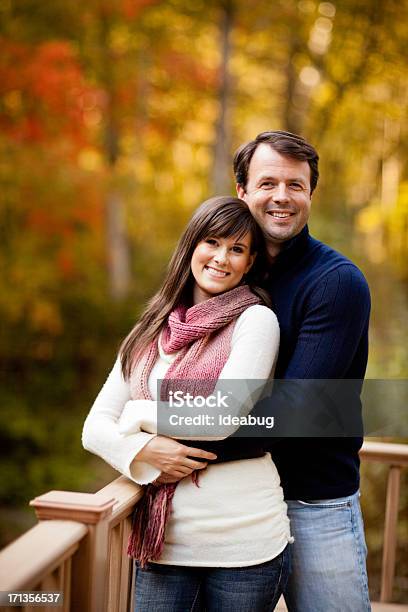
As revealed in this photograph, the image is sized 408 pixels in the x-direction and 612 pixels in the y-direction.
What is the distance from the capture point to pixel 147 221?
12.2 m

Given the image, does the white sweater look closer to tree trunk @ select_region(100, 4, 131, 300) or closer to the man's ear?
the man's ear

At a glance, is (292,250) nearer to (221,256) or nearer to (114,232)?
(221,256)

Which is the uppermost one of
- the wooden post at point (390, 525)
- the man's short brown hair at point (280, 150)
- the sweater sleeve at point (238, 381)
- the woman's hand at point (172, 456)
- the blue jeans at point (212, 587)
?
the man's short brown hair at point (280, 150)

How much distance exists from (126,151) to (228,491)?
10180 mm

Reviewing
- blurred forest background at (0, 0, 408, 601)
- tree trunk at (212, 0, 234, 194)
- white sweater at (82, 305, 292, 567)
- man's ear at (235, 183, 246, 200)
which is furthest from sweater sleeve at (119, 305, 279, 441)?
tree trunk at (212, 0, 234, 194)

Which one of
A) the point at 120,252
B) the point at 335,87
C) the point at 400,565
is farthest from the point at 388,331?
the point at 120,252

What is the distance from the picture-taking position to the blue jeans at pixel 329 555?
1.96 m

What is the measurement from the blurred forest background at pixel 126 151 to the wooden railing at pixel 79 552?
3902mm

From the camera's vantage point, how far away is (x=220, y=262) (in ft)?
6.36

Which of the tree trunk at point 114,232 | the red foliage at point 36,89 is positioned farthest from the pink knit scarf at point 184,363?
the tree trunk at point 114,232

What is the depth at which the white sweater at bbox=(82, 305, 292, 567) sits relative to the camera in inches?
70.3

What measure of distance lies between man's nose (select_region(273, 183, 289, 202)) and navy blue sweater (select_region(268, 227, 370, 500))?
116mm

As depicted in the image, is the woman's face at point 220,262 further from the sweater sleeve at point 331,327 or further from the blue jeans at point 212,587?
the blue jeans at point 212,587

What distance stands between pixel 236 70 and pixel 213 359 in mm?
10763
